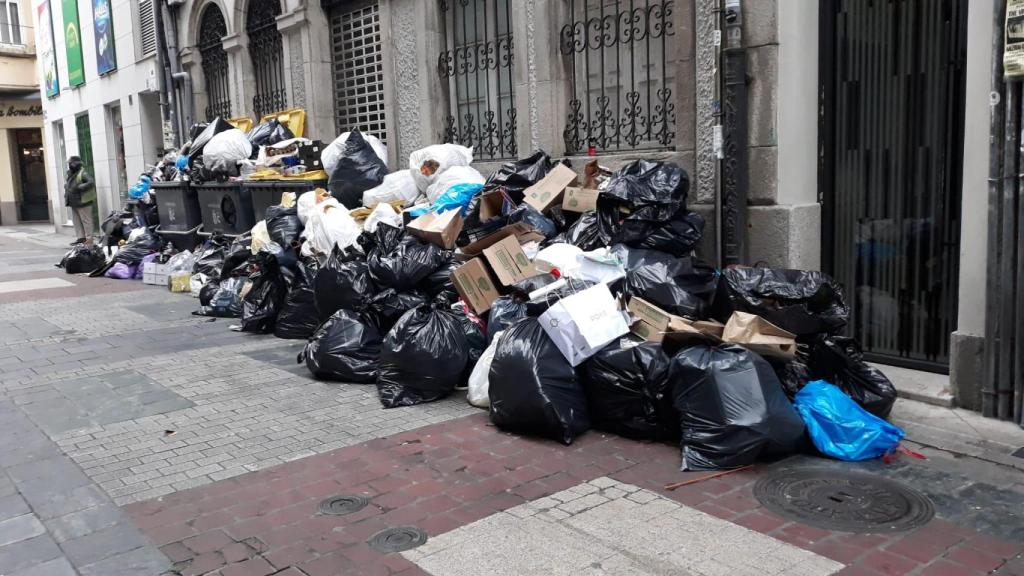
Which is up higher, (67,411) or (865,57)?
(865,57)

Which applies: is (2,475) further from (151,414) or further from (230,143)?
(230,143)

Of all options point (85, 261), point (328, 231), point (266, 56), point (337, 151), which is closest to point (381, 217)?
point (328, 231)

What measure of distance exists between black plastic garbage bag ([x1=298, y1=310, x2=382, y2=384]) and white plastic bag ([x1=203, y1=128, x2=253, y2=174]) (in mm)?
5850

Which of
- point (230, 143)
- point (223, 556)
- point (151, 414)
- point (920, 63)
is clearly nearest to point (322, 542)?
point (223, 556)

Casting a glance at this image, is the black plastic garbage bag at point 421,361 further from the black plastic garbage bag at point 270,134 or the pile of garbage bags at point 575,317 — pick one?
the black plastic garbage bag at point 270,134

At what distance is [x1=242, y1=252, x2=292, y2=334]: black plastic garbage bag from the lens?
25.0ft

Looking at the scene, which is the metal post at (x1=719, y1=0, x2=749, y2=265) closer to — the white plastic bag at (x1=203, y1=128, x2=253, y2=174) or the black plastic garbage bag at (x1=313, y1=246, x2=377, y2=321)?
the black plastic garbage bag at (x1=313, y1=246, x2=377, y2=321)

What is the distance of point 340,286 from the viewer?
21.8ft

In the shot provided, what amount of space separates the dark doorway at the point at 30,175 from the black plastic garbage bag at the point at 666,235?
30.4 m

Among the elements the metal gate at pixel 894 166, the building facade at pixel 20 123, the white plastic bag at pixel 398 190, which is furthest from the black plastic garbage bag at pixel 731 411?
the building facade at pixel 20 123

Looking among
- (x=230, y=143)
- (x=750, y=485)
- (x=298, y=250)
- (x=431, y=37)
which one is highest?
(x=431, y=37)

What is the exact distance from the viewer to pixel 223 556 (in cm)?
328

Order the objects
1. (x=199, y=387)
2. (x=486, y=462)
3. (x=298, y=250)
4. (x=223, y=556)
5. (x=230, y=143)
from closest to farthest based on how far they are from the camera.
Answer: (x=223, y=556)
(x=486, y=462)
(x=199, y=387)
(x=298, y=250)
(x=230, y=143)

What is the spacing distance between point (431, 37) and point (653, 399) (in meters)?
5.87
